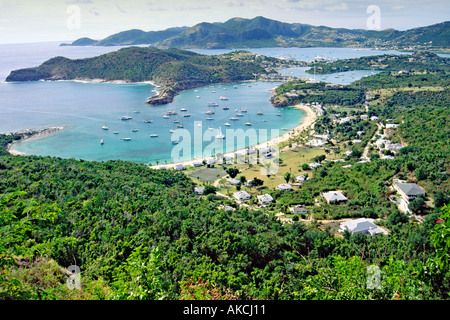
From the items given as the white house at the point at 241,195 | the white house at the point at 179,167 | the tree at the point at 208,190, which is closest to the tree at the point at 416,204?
the white house at the point at 241,195

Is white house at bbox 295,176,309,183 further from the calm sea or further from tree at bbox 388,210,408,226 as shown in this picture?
the calm sea

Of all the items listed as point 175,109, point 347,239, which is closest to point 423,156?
point 347,239

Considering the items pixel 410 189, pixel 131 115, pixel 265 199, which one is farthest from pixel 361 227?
pixel 131 115

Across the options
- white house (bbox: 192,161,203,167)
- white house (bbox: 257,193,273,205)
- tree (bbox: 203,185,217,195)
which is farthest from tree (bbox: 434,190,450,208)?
white house (bbox: 192,161,203,167)

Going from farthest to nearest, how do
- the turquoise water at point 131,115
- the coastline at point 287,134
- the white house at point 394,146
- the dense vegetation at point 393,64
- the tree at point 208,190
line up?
the dense vegetation at point 393,64 < the turquoise water at point 131,115 < the coastline at point 287,134 < the white house at point 394,146 < the tree at point 208,190

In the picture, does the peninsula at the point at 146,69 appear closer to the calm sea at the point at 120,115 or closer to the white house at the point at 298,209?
the calm sea at the point at 120,115

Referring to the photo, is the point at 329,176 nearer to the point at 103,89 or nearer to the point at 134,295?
the point at 134,295
